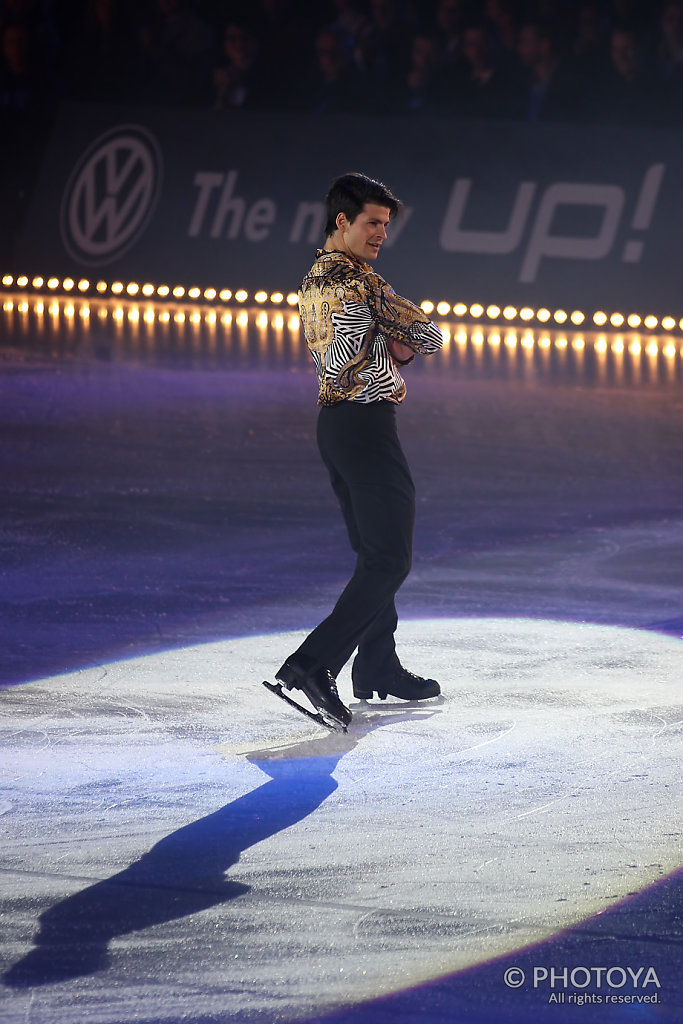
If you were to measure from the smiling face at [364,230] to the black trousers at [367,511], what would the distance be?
42 cm

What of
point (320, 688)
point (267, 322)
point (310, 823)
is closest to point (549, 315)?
point (267, 322)

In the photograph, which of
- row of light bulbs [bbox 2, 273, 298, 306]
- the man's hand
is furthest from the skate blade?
row of light bulbs [bbox 2, 273, 298, 306]

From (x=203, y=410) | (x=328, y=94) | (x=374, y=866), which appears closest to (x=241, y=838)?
(x=374, y=866)

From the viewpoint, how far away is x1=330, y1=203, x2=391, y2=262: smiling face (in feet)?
14.5

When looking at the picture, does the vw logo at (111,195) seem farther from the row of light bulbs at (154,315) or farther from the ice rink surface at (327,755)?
the ice rink surface at (327,755)

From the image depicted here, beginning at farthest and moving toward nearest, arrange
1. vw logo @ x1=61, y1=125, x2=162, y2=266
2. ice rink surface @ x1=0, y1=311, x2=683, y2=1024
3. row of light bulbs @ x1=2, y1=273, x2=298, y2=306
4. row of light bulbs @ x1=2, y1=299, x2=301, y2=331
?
vw logo @ x1=61, y1=125, x2=162, y2=266, row of light bulbs @ x1=2, y1=273, x2=298, y2=306, row of light bulbs @ x1=2, y1=299, x2=301, y2=331, ice rink surface @ x1=0, y1=311, x2=683, y2=1024

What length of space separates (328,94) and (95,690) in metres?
14.6

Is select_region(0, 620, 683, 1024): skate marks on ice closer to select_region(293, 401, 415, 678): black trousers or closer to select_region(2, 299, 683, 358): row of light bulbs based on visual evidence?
select_region(293, 401, 415, 678): black trousers

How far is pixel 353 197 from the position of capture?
14.4ft

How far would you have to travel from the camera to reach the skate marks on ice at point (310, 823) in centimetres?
293

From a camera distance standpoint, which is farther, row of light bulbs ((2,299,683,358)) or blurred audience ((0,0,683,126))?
blurred audience ((0,0,683,126))

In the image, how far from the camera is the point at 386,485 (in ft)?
14.6

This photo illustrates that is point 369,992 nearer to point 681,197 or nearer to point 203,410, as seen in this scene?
point 203,410

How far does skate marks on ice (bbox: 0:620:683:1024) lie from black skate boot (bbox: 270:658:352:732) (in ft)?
0.19
